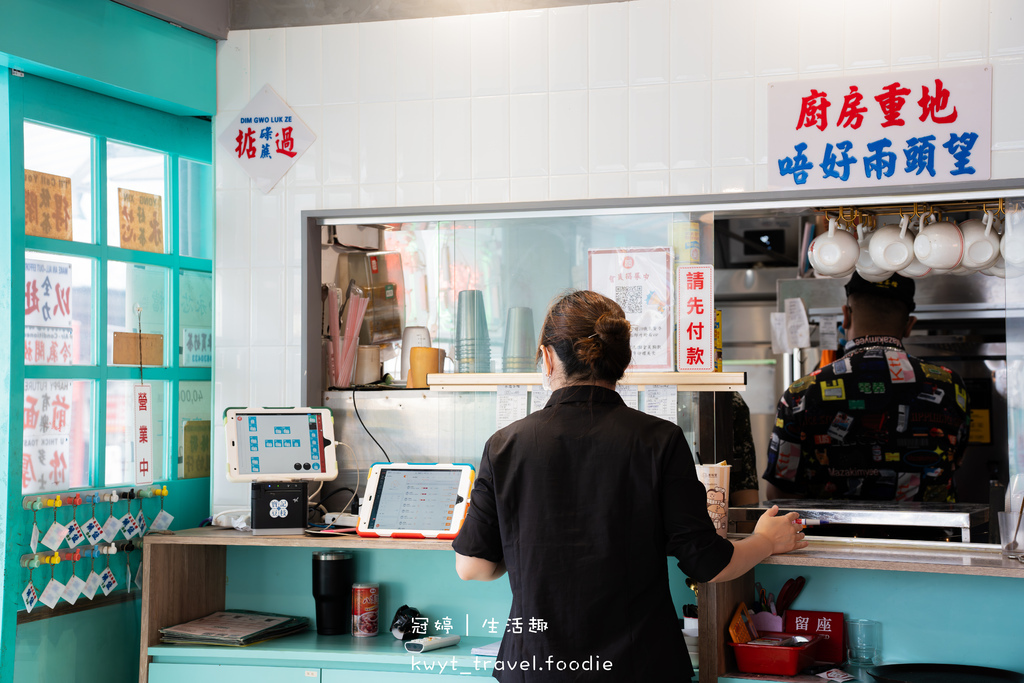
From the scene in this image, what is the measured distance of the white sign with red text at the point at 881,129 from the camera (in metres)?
2.63

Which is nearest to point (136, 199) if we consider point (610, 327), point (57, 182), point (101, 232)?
point (101, 232)

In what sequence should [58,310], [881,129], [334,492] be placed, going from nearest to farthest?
[881,129] < [58,310] < [334,492]

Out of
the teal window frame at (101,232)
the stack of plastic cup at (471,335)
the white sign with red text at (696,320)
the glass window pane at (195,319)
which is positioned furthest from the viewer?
the glass window pane at (195,319)

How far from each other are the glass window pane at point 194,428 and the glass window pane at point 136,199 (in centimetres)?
51

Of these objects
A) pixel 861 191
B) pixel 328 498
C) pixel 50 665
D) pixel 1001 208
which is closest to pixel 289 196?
pixel 328 498

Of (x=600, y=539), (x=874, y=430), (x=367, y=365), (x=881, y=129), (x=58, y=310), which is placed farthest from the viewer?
(x=874, y=430)

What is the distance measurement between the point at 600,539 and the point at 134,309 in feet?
6.31

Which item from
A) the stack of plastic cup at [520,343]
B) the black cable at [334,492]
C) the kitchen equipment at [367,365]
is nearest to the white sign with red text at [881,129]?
the stack of plastic cup at [520,343]

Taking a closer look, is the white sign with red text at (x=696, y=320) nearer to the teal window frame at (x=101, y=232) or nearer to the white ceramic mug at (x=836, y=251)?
the white ceramic mug at (x=836, y=251)

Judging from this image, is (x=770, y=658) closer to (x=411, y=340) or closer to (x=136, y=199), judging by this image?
(x=411, y=340)

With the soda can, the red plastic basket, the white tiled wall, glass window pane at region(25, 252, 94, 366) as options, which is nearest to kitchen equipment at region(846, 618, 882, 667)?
the red plastic basket

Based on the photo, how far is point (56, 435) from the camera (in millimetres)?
2787

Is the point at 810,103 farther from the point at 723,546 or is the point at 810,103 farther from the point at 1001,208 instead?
the point at 723,546

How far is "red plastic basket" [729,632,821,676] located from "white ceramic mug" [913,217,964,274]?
120 cm
